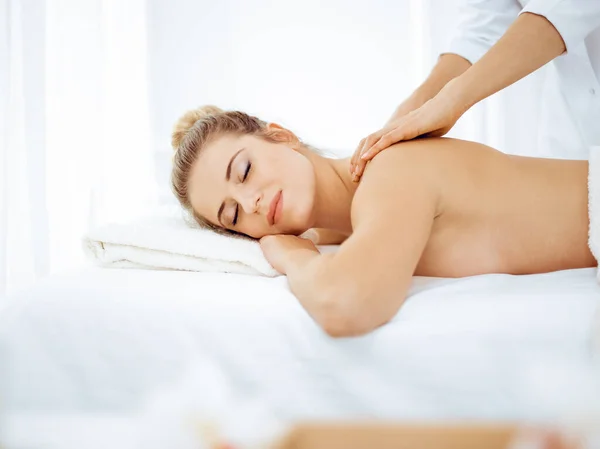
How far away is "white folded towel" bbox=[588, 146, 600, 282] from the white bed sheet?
0.16 m

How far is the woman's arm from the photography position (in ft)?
3.26

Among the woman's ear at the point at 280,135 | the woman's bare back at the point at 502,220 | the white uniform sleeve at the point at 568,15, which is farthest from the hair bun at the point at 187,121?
the white uniform sleeve at the point at 568,15

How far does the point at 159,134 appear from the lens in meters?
3.11

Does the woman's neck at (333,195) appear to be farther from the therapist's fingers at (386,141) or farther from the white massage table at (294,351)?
the white massage table at (294,351)

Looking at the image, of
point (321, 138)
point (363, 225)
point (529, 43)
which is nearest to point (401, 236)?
point (363, 225)

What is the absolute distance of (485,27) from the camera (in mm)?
1958

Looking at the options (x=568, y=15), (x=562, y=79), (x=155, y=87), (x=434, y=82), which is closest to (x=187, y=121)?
(x=434, y=82)

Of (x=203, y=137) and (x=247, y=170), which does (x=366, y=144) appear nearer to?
(x=247, y=170)

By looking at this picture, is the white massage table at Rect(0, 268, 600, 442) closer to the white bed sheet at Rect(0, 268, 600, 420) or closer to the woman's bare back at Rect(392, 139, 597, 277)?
the white bed sheet at Rect(0, 268, 600, 420)

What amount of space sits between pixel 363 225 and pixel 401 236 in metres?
0.07

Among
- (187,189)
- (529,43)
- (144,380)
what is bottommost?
(144,380)

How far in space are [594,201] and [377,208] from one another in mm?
470

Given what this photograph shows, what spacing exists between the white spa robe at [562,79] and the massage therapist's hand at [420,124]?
576mm

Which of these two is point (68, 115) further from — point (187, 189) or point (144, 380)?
point (144, 380)
